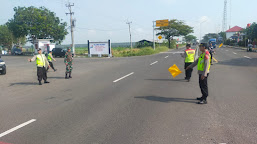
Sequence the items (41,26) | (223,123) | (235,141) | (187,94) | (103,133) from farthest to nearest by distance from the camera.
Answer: (41,26), (187,94), (223,123), (103,133), (235,141)

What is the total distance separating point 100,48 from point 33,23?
17.1 metres

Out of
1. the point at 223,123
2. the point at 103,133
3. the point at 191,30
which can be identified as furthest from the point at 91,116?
the point at 191,30

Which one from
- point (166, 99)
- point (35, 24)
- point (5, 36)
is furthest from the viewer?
point (5, 36)

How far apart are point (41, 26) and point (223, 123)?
42772 millimetres

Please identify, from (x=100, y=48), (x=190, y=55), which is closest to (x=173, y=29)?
(x=100, y=48)

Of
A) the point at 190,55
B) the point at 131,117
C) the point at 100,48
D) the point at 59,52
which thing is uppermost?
the point at 100,48

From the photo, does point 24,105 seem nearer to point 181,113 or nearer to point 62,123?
point 62,123

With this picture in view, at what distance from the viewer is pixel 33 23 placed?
4188 cm

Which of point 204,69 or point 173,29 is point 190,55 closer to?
point 204,69

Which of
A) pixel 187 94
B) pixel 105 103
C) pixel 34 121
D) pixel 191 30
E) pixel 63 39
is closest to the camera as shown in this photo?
pixel 34 121

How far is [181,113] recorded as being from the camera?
522cm

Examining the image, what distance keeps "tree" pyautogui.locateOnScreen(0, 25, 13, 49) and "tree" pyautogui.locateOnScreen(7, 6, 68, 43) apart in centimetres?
1998

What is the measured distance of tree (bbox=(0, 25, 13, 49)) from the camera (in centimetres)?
6084

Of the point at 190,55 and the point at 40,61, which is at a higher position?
the point at 190,55
